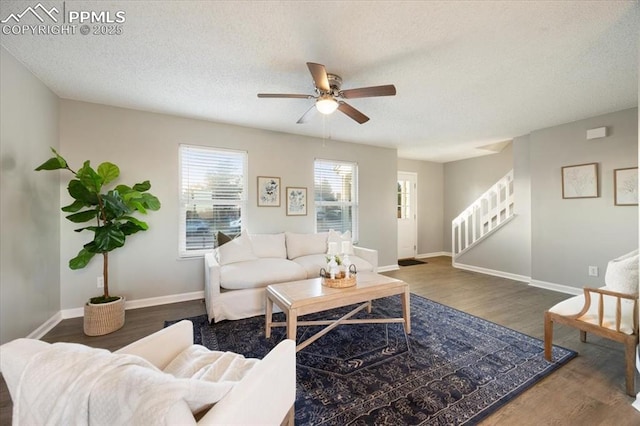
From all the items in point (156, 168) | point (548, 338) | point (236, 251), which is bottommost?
point (548, 338)

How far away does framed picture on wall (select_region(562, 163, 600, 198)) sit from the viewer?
3646 mm

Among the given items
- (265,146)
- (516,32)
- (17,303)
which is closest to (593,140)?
(516,32)

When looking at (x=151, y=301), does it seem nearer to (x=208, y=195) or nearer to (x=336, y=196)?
(x=208, y=195)

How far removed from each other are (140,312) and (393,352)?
2.97 meters

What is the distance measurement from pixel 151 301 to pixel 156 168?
69.1 inches

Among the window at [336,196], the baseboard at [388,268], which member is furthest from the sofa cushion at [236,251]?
the baseboard at [388,268]

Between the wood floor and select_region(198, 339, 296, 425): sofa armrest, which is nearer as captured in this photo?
select_region(198, 339, 296, 425): sofa armrest

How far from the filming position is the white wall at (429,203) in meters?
6.88

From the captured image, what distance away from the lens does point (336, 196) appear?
4.98 meters

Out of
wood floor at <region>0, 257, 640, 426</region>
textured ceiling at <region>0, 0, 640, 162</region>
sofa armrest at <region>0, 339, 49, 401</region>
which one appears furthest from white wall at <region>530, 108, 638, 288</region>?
sofa armrest at <region>0, 339, 49, 401</region>

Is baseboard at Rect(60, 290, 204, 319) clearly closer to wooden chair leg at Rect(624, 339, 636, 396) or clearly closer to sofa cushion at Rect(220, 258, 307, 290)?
sofa cushion at Rect(220, 258, 307, 290)

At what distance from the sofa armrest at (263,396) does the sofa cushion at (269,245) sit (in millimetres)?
2642

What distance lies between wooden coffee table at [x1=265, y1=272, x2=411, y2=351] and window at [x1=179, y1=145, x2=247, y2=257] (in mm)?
1818

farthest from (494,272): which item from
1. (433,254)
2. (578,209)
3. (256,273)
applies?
(256,273)
